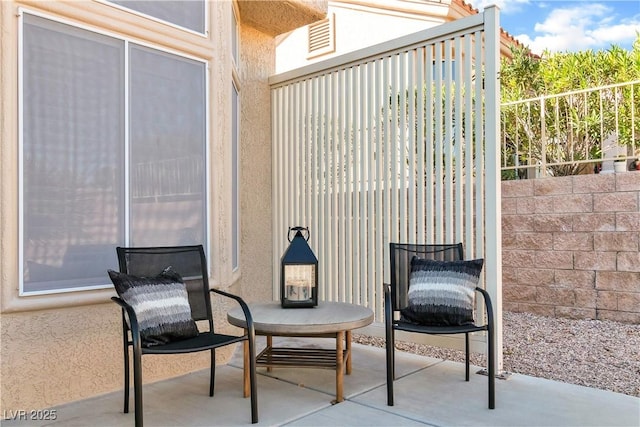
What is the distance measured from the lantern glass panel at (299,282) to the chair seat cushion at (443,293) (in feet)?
2.24

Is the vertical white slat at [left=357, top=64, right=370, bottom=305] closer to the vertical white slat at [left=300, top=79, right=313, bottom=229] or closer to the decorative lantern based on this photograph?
the vertical white slat at [left=300, top=79, right=313, bottom=229]

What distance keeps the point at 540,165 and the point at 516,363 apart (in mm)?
2733

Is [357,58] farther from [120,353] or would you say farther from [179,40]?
[120,353]

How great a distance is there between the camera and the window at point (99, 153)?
2.99 meters

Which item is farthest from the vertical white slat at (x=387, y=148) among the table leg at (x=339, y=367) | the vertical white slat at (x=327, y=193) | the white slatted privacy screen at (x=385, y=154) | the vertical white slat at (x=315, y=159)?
the table leg at (x=339, y=367)

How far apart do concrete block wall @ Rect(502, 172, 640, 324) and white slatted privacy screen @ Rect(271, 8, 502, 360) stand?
4.32 ft

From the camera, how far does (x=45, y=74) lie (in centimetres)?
304

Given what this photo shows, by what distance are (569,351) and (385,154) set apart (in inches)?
92.6

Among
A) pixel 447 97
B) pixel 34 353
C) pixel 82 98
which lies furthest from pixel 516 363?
pixel 82 98

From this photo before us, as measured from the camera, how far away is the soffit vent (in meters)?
9.63

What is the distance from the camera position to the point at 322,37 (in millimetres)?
9766

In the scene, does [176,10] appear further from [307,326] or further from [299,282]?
[307,326]

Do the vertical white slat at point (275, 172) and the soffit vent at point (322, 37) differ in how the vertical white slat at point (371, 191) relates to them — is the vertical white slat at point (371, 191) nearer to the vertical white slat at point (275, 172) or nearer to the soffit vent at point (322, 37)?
the vertical white slat at point (275, 172)

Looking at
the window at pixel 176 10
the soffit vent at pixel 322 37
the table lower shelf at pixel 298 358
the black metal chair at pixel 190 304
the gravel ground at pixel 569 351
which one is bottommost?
the gravel ground at pixel 569 351
